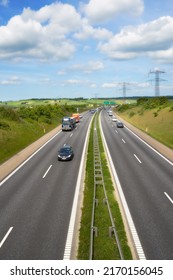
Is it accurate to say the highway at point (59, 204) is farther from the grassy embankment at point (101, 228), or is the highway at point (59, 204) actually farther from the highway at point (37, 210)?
the grassy embankment at point (101, 228)

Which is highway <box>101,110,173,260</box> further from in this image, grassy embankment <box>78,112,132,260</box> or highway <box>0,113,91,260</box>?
highway <box>0,113,91,260</box>

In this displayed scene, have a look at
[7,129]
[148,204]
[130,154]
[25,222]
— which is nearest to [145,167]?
[130,154]

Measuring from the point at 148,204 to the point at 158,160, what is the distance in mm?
14007

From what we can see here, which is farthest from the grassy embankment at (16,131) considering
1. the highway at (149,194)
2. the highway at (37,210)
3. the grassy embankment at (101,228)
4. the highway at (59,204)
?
the grassy embankment at (101,228)

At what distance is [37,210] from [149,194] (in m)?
8.37

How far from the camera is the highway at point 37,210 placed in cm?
1383

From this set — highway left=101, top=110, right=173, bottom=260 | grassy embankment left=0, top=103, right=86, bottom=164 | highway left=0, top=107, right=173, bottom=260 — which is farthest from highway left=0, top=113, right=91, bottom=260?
grassy embankment left=0, top=103, right=86, bottom=164

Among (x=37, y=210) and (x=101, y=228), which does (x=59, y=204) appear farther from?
(x=101, y=228)

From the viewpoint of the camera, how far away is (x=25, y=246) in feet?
46.0

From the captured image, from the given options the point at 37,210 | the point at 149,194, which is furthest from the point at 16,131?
the point at 149,194

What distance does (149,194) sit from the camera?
2116 cm

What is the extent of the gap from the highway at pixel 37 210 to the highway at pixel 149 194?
4.24 metres

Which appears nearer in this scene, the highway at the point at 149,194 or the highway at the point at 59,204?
the highway at the point at 59,204

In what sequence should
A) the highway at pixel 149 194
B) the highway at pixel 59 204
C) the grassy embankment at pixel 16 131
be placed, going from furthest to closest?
1. the grassy embankment at pixel 16 131
2. the highway at pixel 149 194
3. the highway at pixel 59 204
